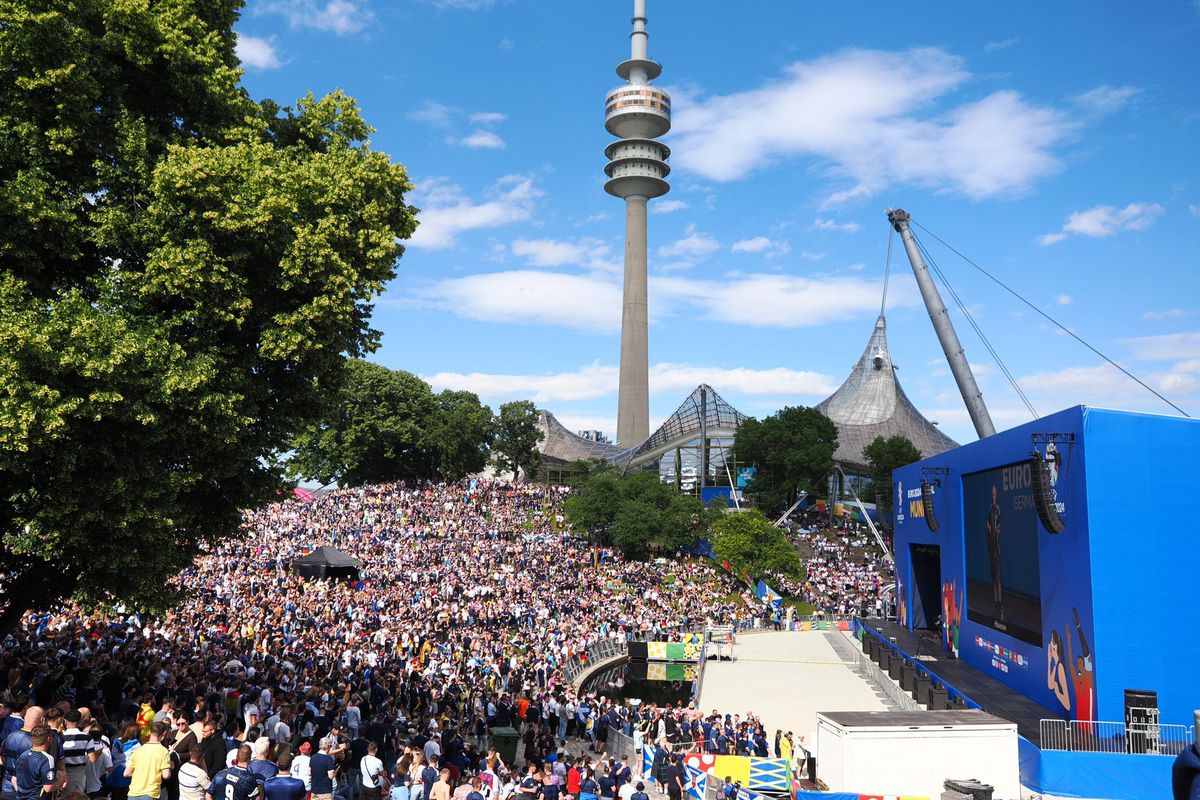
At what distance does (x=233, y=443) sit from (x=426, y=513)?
34826mm

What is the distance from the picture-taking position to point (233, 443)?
11656 millimetres

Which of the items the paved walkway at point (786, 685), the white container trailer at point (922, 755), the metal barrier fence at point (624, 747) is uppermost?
the white container trailer at point (922, 755)

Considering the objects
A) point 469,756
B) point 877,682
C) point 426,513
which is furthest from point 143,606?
point 426,513

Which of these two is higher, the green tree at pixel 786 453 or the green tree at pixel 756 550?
the green tree at pixel 786 453

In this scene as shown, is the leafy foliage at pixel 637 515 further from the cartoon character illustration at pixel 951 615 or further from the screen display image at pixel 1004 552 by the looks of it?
the screen display image at pixel 1004 552

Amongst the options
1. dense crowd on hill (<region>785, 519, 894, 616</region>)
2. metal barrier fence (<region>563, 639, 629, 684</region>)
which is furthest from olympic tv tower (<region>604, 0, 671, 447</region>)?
metal barrier fence (<region>563, 639, 629, 684</region>)

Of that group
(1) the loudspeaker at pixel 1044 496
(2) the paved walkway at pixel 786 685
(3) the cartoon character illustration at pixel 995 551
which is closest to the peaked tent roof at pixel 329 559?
(2) the paved walkway at pixel 786 685

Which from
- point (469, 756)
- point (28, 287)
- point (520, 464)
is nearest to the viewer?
Answer: point (28, 287)

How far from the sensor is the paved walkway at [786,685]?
2419cm

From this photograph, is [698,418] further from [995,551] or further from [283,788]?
[283,788]

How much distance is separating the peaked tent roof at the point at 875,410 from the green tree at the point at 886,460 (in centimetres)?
254

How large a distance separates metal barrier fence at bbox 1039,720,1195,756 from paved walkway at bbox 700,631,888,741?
18.0ft

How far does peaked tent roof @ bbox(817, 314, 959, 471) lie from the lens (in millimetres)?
76125

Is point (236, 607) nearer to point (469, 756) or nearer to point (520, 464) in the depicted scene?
point (469, 756)
